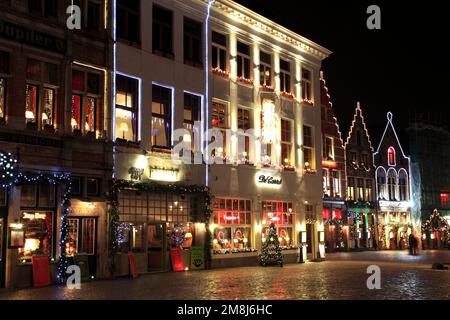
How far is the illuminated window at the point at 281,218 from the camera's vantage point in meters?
30.5

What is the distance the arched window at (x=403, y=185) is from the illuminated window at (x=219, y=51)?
34.7 meters

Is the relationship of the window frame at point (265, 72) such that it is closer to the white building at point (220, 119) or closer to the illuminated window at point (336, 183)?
the white building at point (220, 119)

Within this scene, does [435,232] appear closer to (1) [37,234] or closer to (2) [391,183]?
(2) [391,183]

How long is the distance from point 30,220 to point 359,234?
38.2 meters

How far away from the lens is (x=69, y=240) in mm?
20641

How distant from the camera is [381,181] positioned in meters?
56.0

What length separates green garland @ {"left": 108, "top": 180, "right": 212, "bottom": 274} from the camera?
21641 mm

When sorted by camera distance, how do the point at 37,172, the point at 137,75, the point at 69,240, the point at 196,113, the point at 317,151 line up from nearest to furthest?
the point at 37,172 → the point at 69,240 → the point at 137,75 → the point at 196,113 → the point at 317,151

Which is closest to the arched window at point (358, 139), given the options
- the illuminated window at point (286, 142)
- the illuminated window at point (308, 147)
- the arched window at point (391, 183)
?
the arched window at point (391, 183)

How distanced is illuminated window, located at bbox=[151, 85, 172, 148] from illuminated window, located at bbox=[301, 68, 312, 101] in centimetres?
1161

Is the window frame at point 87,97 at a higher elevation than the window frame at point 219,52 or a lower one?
lower

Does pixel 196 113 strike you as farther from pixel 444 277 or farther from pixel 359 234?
pixel 359 234

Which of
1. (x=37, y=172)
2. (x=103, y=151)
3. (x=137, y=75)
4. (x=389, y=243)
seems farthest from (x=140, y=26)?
(x=389, y=243)

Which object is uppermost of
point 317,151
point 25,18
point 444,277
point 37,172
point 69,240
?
point 25,18
